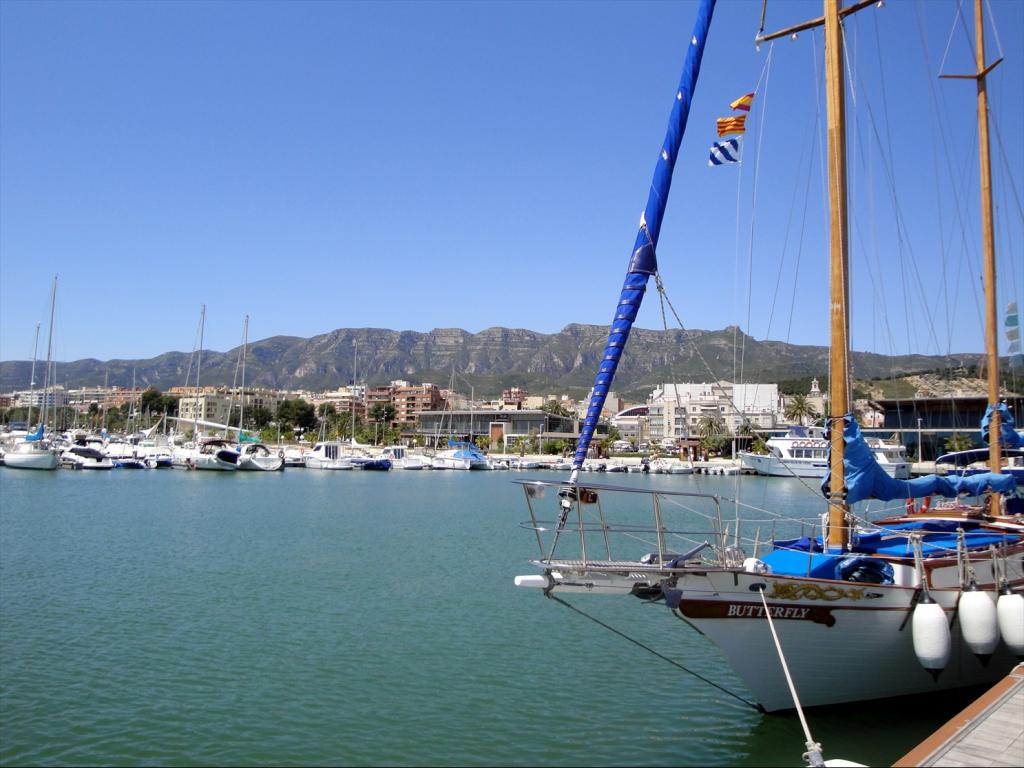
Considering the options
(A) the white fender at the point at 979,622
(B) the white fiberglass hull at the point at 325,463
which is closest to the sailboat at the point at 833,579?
(A) the white fender at the point at 979,622

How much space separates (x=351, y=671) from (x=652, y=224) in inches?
442

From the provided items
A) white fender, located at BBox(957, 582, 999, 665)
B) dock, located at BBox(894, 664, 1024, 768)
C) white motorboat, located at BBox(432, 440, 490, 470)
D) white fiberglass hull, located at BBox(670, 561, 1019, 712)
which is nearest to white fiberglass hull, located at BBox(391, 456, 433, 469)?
white motorboat, located at BBox(432, 440, 490, 470)

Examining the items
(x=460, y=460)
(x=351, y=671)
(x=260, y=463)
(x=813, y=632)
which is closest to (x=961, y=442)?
(x=460, y=460)

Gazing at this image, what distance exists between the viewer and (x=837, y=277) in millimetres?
14867

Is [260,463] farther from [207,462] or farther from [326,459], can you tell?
[326,459]

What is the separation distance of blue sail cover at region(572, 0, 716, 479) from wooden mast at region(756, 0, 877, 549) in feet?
13.2

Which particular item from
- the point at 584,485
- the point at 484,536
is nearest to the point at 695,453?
the point at 484,536

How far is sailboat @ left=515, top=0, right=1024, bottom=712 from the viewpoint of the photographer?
477 inches

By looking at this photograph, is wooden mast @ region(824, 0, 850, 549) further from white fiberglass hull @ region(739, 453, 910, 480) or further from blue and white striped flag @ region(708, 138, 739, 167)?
white fiberglass hull @ region(739, 453, 910, 480)

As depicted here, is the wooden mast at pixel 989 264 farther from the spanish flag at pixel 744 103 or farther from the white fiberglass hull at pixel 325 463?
the white fiberglass hull at pixel 325 463

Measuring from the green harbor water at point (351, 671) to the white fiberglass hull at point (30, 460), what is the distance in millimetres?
61246

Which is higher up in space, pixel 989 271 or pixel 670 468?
pixel 989 271

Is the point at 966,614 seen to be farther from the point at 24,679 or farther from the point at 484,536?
the point at 484,536

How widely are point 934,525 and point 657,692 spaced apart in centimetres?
812
